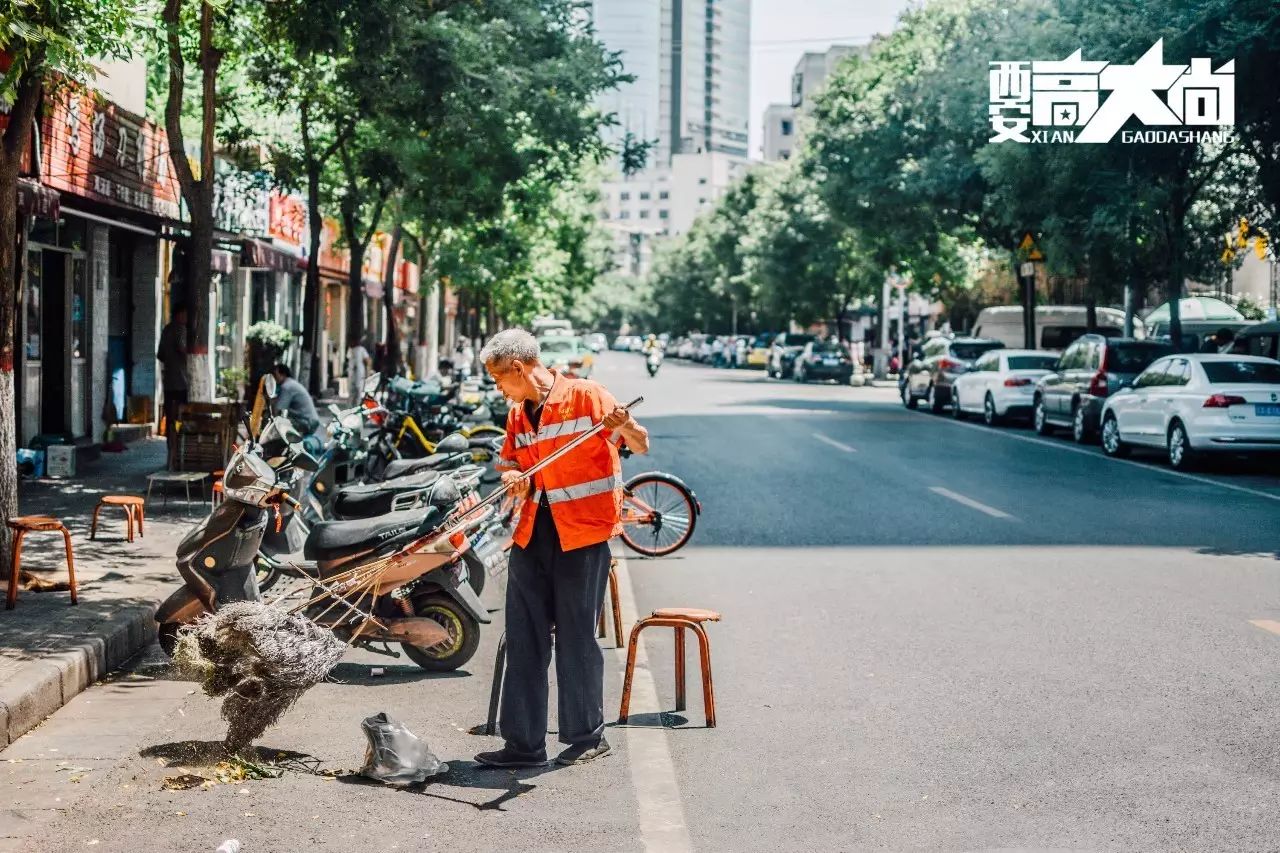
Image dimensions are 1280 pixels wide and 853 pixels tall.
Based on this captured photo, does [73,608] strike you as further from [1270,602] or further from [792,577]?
[1270,602]

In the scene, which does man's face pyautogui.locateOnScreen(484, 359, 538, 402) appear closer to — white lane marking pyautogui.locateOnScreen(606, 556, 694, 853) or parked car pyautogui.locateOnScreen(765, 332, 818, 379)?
white lane marking pyautogui.locateOnScreen(606, 556, 694, 853)

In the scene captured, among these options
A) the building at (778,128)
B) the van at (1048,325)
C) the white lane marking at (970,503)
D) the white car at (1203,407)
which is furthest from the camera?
the building at (778,128)

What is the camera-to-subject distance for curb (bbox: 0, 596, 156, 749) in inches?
262

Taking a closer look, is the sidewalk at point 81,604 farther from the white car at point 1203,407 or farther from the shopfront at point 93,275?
the white car at point 1203,407

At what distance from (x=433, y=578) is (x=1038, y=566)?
5.21 metres

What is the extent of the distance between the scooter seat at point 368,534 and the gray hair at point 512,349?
7.14 ft

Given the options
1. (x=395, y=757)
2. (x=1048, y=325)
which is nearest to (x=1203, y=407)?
(x=395, y=757)

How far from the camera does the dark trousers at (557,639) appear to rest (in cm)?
616

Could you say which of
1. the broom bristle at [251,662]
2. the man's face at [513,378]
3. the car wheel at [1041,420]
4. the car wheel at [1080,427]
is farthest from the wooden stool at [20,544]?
the car wheel at [1041,420]

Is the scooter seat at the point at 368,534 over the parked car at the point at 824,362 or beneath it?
beneath

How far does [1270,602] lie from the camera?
9.98 metres

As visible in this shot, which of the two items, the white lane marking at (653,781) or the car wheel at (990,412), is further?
the car wheel at (990,412)

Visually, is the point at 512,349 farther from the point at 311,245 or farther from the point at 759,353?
the point at 759,353

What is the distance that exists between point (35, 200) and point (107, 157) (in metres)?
4.85
